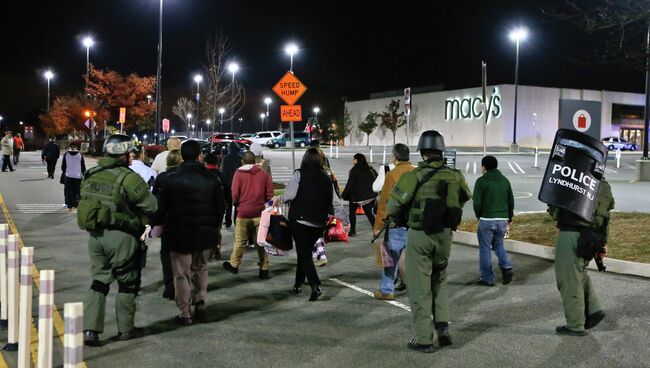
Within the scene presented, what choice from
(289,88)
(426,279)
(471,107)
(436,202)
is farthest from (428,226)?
(471,107)

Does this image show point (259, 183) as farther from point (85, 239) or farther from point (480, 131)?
point (480, 131)

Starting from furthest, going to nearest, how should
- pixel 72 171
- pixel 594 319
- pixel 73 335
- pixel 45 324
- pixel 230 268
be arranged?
pixel 72 171 < pixel 230 268 < pixel 594 319 < pixel 45 324 < pixel 73 335

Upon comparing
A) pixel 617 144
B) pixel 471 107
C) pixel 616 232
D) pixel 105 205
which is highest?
pixel 471 107

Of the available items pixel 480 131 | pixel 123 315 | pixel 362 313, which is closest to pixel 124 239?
pixel 123 315

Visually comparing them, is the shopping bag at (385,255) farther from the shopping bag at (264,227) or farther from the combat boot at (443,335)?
the combat boot at (443,335)

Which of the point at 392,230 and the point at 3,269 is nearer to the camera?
the point at 3,269

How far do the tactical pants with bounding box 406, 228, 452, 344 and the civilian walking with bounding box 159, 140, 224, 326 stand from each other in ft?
6.97

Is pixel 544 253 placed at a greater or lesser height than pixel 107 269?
lesser

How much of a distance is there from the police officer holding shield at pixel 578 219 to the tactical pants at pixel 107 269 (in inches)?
163

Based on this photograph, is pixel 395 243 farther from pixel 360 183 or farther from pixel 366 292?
pixel 360 183

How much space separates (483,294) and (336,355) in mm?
3086

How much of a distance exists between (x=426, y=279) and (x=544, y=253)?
546 cm

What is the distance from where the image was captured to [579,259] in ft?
21.2

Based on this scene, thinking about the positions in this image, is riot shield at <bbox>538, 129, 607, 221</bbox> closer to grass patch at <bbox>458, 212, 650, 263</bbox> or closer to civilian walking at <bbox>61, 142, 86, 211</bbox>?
grass patch at <bbox>458, 212, 650, 263</bbox>
